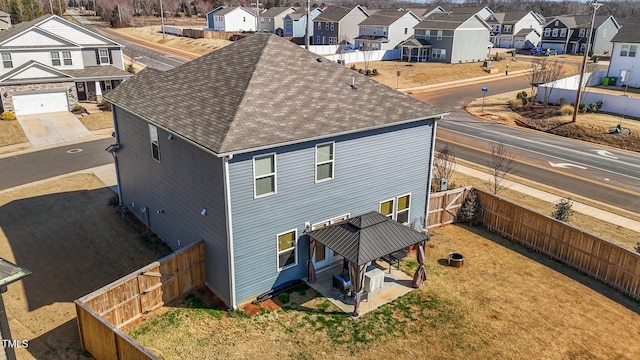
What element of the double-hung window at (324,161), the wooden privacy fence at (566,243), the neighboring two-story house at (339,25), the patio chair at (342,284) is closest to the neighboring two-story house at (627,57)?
the neighboring two-story house at (339,25)

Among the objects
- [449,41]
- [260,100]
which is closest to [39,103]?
[260,100]

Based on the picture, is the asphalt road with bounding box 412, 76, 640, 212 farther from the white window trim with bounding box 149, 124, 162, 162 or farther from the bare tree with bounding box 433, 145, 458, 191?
the white window trim with bounding box 149, 124, 162, 162

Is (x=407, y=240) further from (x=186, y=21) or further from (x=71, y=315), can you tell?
(x=186, y=21)

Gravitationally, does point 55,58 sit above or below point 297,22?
below

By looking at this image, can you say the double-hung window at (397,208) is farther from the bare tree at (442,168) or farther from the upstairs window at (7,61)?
the upstairs window at (7,61)

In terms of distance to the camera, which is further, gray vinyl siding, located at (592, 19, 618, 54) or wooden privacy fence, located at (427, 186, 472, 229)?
gray vinyl siding, located at (592, 19, 618, 54)

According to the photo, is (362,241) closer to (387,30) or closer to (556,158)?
(556,158)

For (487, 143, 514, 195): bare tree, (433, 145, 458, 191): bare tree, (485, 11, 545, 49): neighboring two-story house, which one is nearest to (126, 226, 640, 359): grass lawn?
(433, 145, 458, 191): bare tree
